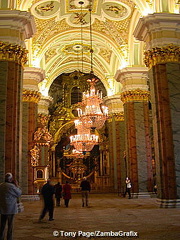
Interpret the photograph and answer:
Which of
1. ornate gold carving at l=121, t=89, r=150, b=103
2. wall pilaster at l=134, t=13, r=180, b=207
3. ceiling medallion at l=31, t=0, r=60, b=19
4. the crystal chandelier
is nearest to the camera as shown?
wall pilaster at l=134, t=13, r=180, b=207

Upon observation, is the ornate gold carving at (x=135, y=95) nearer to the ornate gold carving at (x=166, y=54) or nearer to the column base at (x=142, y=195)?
the column base at (x=142, y=195)

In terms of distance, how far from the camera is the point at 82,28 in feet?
54.0

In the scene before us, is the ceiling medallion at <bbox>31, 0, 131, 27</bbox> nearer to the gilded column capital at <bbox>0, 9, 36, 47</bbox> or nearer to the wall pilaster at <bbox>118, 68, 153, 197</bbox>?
the wall pilaster at <bbox>118, 68, 153, 197</bbox>

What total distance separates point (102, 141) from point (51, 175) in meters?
4.69

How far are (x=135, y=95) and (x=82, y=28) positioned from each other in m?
4.74

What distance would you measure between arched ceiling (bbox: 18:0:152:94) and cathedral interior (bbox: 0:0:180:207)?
50 mm

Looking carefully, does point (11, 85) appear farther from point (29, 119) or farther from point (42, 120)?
point (42, 120)

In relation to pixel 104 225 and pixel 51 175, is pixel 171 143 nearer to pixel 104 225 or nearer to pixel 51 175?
pixel 104 225

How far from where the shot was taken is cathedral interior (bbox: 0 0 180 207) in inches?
384

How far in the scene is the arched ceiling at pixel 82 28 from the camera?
45.8ft

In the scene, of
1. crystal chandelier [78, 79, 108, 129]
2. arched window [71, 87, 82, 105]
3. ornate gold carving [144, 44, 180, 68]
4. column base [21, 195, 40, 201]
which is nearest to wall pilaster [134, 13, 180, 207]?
ornate gold carving [144, 44, 180, 68]

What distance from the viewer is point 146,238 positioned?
4664mm

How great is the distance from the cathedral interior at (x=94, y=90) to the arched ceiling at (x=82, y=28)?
5 cm

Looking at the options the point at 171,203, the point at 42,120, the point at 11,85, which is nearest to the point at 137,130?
the point at 171,203
